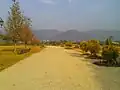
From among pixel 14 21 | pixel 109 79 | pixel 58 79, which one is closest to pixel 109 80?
pixel 109 79

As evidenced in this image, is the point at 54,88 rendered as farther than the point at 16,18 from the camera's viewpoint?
No

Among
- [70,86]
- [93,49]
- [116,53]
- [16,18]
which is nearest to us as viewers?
[70,86]

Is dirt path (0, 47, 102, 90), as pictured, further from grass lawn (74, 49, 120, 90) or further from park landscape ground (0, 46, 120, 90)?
grass lawn (74, 49, 120, 90)

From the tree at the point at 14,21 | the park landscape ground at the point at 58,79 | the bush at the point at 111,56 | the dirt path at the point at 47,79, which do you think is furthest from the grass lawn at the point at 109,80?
the tree at the point at 14,21

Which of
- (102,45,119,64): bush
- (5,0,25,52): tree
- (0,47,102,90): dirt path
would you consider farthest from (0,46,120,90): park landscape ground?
(5,0,25,52): tree

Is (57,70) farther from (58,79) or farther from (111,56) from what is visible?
(111,56)

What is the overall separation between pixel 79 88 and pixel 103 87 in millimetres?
1046

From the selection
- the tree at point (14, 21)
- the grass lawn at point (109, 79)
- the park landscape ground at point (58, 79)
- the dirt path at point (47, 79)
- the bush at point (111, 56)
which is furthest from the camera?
the tree at point (14, 21)

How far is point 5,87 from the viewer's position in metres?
9.41

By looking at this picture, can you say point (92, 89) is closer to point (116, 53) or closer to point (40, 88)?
point (40, 88)

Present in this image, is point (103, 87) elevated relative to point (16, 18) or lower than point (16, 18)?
lower

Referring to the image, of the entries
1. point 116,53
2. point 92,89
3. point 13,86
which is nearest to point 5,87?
point 13,86

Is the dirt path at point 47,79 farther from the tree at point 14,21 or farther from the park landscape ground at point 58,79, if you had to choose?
the tree at point 14,21

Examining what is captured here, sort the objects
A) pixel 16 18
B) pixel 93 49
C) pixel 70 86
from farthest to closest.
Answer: pixel 16 18, pixel 93 49, pixel 70 86
